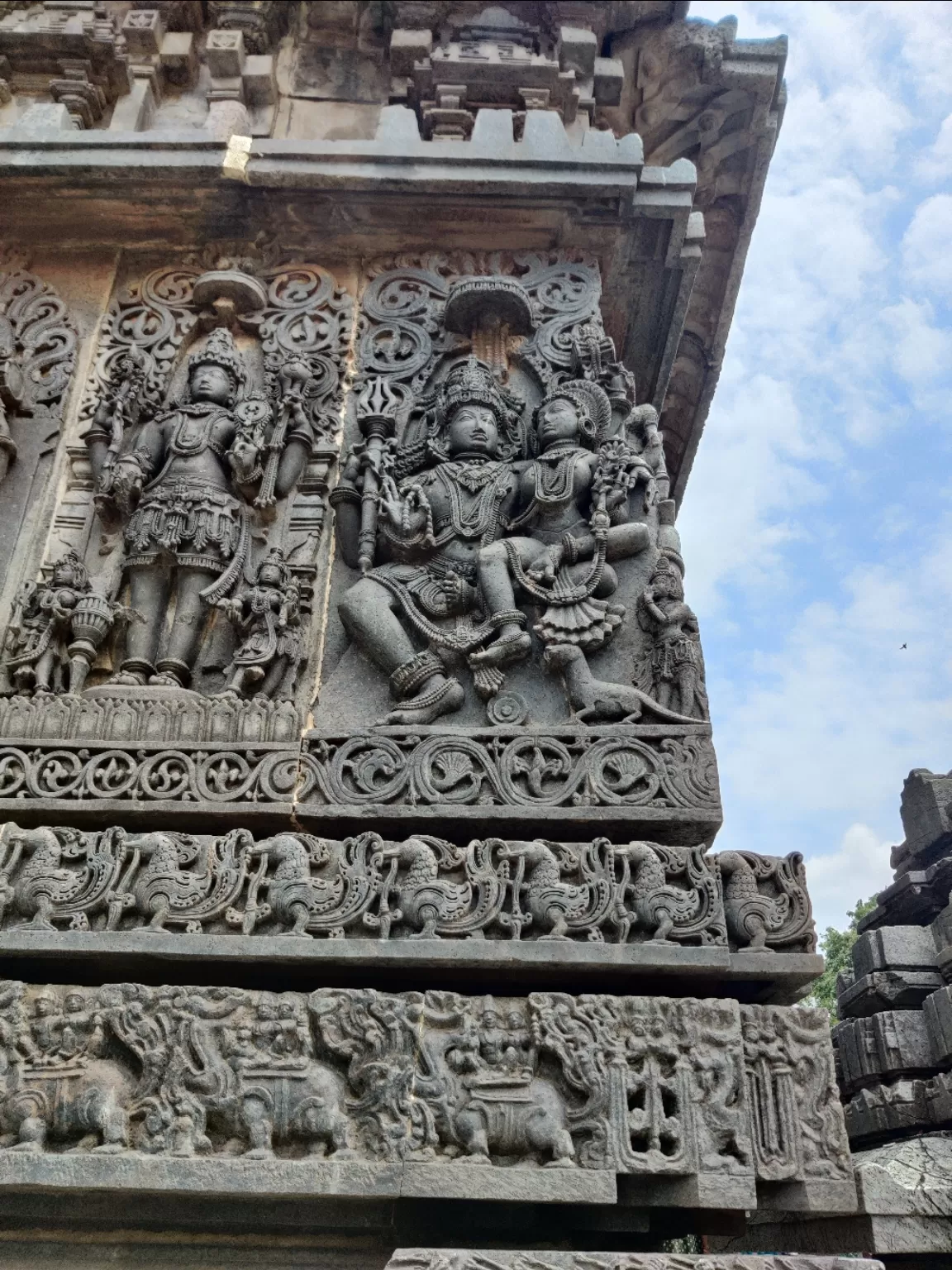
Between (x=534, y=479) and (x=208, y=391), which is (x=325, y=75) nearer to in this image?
(x=208, y=391)

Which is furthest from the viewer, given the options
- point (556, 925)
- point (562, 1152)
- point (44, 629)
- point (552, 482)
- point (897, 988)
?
point (897, 988)

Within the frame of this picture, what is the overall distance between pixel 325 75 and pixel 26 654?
4.64 meters

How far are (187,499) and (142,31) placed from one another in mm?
3524

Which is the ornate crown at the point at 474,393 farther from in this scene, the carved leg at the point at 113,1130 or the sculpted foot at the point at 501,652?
the carved leg at the point at 113,1130

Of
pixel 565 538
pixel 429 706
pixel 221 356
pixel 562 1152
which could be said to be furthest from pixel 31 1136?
pixel 221 356

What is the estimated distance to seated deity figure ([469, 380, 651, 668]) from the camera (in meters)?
4.31

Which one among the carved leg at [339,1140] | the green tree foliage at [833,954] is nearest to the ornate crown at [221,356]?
the carved leg at [339,1140]

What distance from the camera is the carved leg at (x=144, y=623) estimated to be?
4453mm

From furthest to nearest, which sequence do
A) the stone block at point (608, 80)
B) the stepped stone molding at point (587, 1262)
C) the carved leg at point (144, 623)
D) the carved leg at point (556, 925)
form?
the stone block at point (608, 80), the carved leg at point (144, 623), the carved leg at point (556, 925), the stepped stone molding at point (587, 1262)

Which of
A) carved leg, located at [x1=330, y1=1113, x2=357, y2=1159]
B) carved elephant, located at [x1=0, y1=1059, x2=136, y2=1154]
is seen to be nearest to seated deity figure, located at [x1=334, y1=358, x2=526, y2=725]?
carved leg, located at [x1=330, y1=1113, x2=357, y2=1159]

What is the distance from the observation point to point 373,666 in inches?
175

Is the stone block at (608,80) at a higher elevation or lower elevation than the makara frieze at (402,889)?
higher

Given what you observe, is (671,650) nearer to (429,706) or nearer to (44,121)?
(429,706)

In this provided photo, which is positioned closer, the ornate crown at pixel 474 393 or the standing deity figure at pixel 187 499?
the standing deity figure at pixel 187 499
